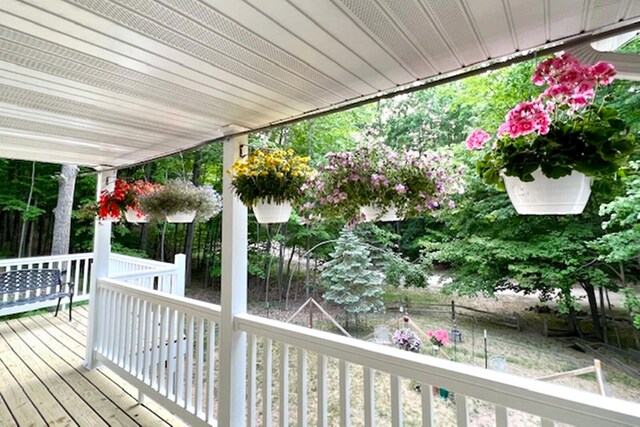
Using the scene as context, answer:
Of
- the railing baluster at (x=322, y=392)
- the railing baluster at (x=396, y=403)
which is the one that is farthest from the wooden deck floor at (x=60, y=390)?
the railing baluster at (x=396, y=403)

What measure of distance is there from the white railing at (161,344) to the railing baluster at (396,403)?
1.25 metres

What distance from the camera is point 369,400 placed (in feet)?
4.43

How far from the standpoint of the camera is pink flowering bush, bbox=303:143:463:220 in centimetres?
145

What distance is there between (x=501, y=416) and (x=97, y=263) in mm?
3837

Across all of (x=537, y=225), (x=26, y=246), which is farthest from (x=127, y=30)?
(x=26, y=246)

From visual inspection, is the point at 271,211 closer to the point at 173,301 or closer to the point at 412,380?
the point at 412,380

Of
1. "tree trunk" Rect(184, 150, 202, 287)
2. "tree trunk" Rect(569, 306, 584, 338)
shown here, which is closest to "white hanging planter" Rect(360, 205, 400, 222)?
"tree trunk" Rect(569, 306, 584, 338)

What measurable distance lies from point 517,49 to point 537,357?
200 inches

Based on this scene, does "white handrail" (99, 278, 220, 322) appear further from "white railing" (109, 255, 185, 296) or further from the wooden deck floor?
the wooden deck floor

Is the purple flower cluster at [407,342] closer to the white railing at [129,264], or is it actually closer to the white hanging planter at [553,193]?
the white hanging planter at [553,193]

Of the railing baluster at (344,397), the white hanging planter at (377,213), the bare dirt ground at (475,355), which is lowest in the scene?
the bare dirt ground at (475,355)

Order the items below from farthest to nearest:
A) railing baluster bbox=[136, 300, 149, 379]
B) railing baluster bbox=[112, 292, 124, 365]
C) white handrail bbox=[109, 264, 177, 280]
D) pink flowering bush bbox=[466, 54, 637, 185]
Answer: white handrail bbox=[109, 264, 177, 280], railing baluster bbox=[112, 292, 124, 365], railing baluster bbox=[136, 300, 149, 379], pink flowering bush bbox=[466, 54, 637, 185]

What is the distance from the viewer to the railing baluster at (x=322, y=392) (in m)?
1.49

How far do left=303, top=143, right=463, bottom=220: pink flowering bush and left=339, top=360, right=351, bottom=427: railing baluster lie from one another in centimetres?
79
